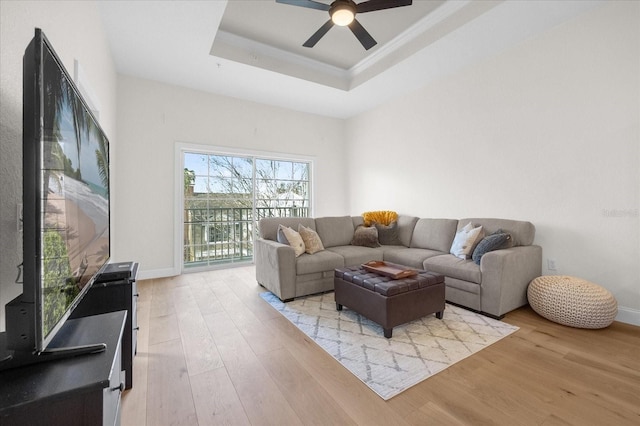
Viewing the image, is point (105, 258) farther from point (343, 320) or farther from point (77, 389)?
point (343, 320)

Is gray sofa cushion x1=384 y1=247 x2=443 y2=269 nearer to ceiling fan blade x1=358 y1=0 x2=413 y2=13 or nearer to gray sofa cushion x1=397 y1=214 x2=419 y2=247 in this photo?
gray sofa cushion x1=397 y1=214 x2=419 y2=247

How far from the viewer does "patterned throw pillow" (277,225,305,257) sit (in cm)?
322

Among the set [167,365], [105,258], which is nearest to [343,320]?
[167,365]

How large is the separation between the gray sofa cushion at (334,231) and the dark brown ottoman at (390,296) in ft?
4.02

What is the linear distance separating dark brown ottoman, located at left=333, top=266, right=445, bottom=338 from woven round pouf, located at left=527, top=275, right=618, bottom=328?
36.5 inches

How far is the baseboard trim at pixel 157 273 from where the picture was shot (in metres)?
3.90

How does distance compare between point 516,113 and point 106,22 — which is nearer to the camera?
point 106,22

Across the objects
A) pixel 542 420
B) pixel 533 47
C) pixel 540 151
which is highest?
pixel 533 47

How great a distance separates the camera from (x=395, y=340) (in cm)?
Result: 217

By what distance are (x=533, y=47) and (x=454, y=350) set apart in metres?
3.26

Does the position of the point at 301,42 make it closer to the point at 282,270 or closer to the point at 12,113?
the point at 282,270

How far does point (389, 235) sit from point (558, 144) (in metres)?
2.14

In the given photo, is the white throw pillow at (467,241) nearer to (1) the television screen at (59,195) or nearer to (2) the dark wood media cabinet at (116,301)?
(2) the dark wood media cabinet at (116,301)

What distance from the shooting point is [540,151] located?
3014 mm
